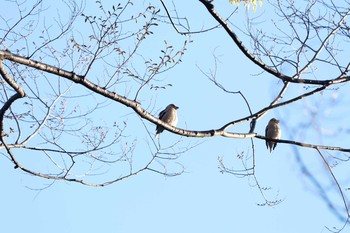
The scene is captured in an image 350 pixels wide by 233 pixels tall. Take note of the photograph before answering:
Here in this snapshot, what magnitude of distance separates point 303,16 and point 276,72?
1271 mm

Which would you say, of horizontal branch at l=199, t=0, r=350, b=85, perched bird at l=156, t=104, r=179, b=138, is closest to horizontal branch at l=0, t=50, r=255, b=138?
horizontal branch at l=199, t=0, r=350, b=85

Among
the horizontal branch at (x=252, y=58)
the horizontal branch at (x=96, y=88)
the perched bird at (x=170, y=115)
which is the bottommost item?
the horizontal branch at (x=96, y=88)

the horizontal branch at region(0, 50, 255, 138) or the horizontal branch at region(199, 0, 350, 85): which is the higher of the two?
the horizontal branch at region(199, 0, 350, 85)

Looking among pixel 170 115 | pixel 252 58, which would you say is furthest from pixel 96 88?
pixel 170 115

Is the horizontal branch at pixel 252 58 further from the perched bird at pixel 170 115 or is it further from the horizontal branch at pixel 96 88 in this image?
the perched bird at pixel 170 115

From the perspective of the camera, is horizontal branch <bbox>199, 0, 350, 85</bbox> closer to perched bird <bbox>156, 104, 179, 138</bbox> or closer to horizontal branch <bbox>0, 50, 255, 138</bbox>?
horizontal branch <bbox>0, 50, 255, 138</bbox>

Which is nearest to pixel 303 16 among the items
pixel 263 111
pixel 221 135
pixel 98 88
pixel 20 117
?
pixel 263 111

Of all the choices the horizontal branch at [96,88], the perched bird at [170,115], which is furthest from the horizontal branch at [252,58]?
the perched bird at [170,115]

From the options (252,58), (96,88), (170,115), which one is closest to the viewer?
(96,88)

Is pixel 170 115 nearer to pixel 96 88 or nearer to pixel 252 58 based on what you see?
pixel 252 58

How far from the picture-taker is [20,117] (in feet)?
21.8

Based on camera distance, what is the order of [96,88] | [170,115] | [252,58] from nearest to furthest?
[96,88] < [252,58] < [170,115]

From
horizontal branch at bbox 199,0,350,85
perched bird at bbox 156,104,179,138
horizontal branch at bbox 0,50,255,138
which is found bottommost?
horizontal branch at bbox 0,50,255,138

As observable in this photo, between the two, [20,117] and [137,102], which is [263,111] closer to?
[137,102]
